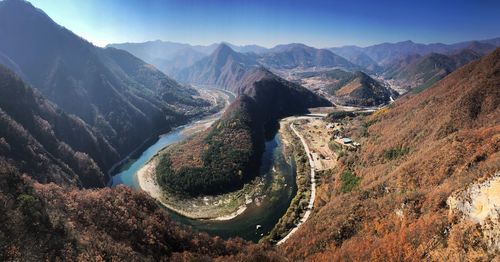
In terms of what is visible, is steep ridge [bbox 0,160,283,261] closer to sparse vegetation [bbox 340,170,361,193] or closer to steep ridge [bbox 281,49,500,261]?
steep ridge [bbox 281,49,500,261]

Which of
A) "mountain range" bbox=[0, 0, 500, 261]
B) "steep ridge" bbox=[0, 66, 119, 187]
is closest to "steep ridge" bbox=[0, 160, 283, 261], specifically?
"mountain range" bbox=[0, 0, 500, 261]

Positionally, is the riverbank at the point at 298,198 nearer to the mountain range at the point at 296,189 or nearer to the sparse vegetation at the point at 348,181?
the mountain range at the point at 296,189

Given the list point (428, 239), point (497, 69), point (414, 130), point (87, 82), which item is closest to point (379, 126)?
point (414, 130)

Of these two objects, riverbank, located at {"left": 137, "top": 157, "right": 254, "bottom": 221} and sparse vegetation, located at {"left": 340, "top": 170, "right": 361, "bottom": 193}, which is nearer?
sparse vegetation, located at {"left": 340, "top": 170, "right": 361, "bottom": 193}

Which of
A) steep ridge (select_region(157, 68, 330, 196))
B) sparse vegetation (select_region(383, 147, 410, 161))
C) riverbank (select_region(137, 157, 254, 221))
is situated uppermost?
sparse vegetation (select_region(383, 147, 410, 161))

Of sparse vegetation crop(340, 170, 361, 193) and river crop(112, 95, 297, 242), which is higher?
sparse vegetation crop(340, 170, 361, 193)

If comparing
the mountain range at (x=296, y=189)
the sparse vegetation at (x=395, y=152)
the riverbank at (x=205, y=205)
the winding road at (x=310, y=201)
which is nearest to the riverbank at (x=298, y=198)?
the winding road at (x=310, y=201)
